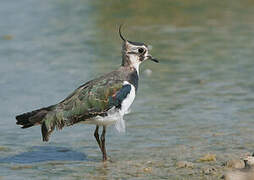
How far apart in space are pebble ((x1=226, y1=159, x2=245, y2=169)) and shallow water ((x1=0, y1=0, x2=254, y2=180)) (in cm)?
27

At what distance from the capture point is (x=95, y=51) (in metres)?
16.2

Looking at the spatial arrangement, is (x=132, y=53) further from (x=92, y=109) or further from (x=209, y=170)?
(x=209, y=170)

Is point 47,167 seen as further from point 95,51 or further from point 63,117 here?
point 95,51

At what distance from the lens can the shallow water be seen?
10.1 meters

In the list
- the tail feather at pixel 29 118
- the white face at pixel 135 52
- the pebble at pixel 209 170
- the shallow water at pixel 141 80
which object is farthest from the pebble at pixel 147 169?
the white face at pixel 135 52

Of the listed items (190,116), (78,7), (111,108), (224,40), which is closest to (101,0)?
(78,7)

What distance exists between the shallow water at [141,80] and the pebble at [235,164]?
10.7 inches

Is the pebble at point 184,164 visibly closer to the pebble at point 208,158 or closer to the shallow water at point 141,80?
the shallow water at point 141,80

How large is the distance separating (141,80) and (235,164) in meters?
5.41

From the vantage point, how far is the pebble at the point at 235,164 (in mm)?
9109

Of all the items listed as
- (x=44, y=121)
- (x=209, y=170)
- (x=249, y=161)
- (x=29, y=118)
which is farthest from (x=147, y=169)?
(x=29, y=118)

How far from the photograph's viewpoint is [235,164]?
30.2ft

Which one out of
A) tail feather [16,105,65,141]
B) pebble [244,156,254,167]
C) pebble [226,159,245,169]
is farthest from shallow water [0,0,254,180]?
tail feather [16,105,65,141]

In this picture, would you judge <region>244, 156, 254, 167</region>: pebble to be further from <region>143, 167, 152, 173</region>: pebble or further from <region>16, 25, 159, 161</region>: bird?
<region>16, 25, 159, 161</region>: bird
